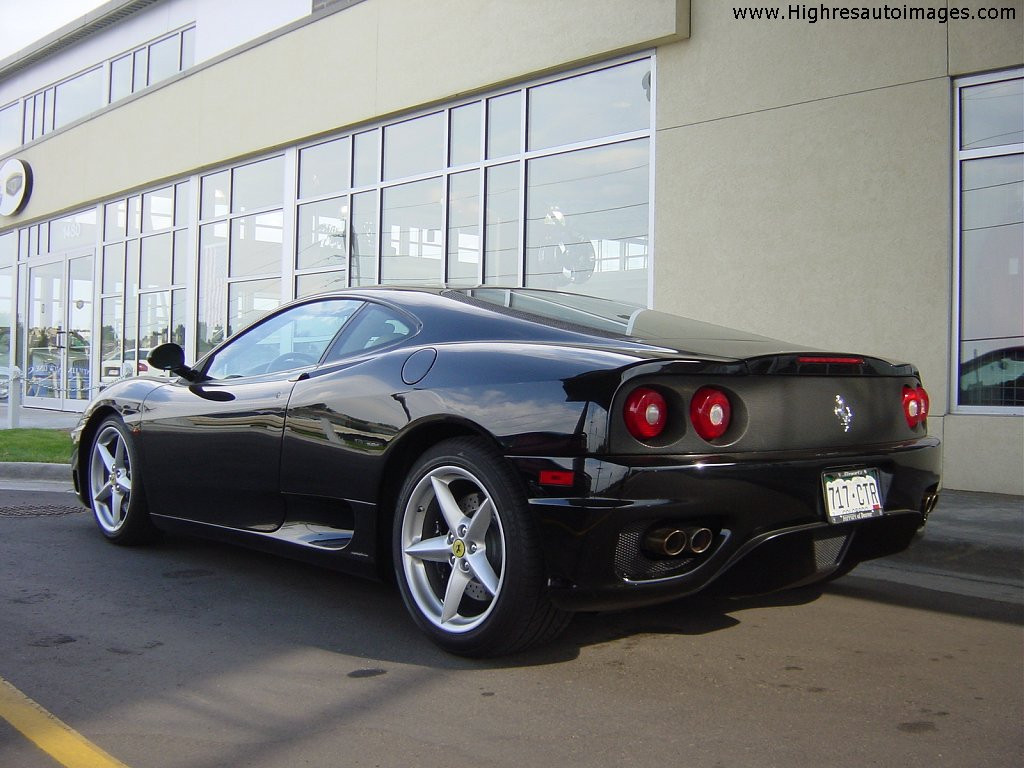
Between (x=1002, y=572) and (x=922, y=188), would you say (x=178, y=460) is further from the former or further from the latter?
(x=922, y=188)

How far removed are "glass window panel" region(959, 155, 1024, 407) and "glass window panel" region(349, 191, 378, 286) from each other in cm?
727

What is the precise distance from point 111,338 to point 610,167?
1257 centimetres

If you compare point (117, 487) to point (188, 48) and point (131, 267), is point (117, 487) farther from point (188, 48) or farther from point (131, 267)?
point (131, 267)

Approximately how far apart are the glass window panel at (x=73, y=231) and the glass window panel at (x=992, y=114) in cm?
1641

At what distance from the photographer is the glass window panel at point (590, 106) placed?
9789mm

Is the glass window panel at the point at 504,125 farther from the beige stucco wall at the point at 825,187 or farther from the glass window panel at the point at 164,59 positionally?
the glass window panel at the point at 164,59

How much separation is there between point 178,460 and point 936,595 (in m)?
3.43

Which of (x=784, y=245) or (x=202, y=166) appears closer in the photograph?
(x=784, y=245)

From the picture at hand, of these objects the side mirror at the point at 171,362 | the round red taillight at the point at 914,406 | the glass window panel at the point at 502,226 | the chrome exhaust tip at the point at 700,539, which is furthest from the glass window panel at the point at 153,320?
the chrome exhaust tip at the point at 700,539

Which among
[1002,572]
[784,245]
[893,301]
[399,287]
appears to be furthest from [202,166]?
[1002,572]

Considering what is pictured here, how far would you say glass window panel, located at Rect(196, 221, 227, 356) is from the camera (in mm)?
15891

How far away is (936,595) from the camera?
4480 mm

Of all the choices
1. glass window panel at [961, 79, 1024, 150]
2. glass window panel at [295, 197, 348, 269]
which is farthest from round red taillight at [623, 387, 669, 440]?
glass window panel at [295, 197, 348, 269]

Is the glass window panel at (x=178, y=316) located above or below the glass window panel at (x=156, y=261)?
below
